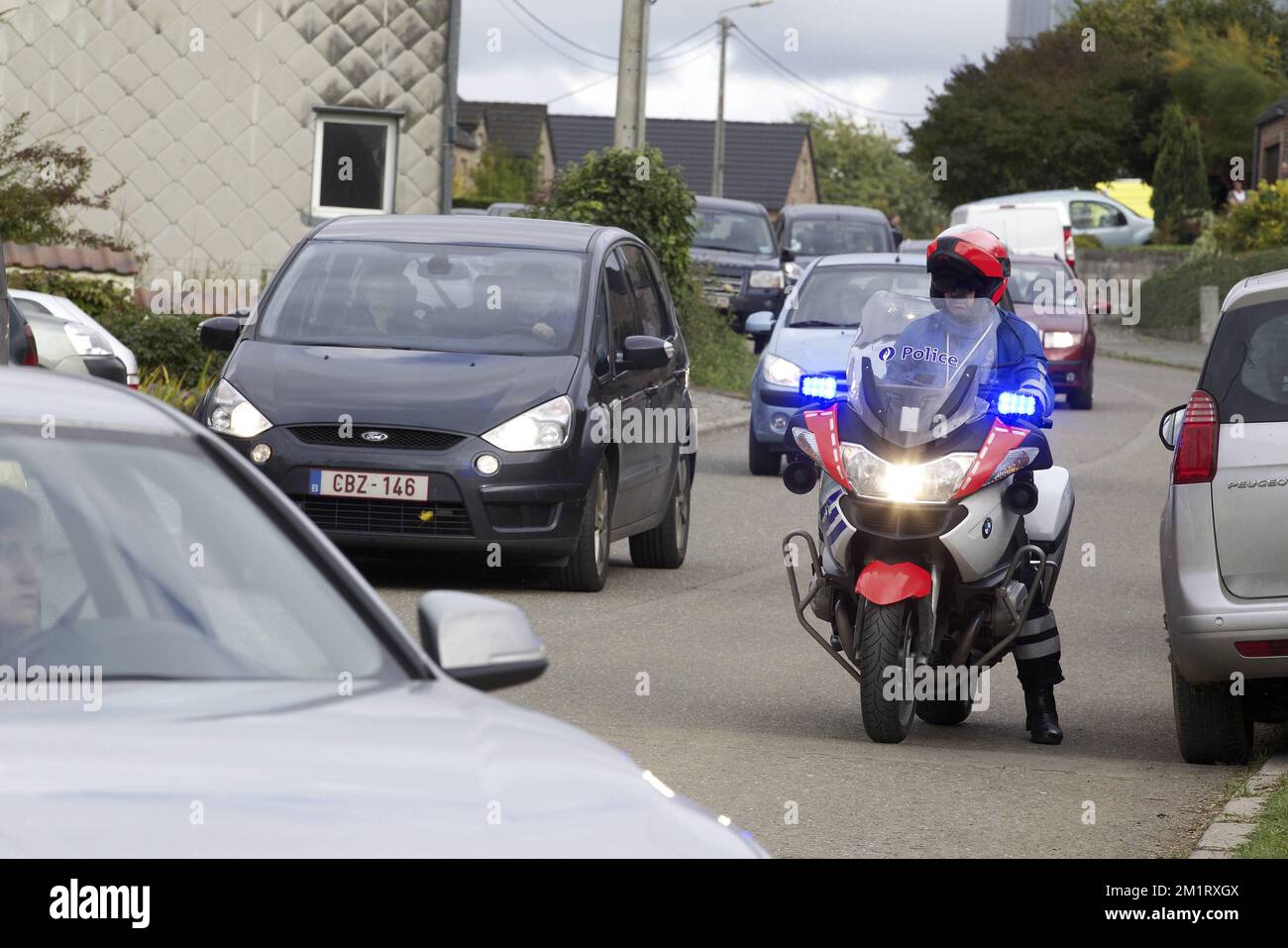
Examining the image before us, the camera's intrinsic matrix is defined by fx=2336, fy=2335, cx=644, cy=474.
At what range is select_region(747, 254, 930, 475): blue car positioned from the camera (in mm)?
17828

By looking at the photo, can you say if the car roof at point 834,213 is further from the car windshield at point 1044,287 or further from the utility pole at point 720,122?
the utility pole at point 720,122

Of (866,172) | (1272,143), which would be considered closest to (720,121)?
(1272,143)

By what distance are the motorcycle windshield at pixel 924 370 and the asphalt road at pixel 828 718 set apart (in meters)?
1.15

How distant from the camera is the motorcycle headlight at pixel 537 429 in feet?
36.8

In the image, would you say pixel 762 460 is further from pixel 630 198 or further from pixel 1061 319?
pixel 1061 319

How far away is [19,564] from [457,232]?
8.88 meters

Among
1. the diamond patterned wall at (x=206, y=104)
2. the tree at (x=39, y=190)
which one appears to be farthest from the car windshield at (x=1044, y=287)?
the tree at (x=39, y=190)

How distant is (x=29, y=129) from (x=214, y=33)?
2312 mm

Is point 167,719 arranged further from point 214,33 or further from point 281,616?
point 214,33

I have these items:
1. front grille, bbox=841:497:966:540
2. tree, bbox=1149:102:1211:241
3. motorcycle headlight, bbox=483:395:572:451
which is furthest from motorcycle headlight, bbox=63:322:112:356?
tree, bbox=1149:102:1211:241

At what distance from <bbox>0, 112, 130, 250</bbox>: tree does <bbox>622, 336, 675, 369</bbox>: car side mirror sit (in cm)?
1261

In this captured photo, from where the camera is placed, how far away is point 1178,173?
6272cm
